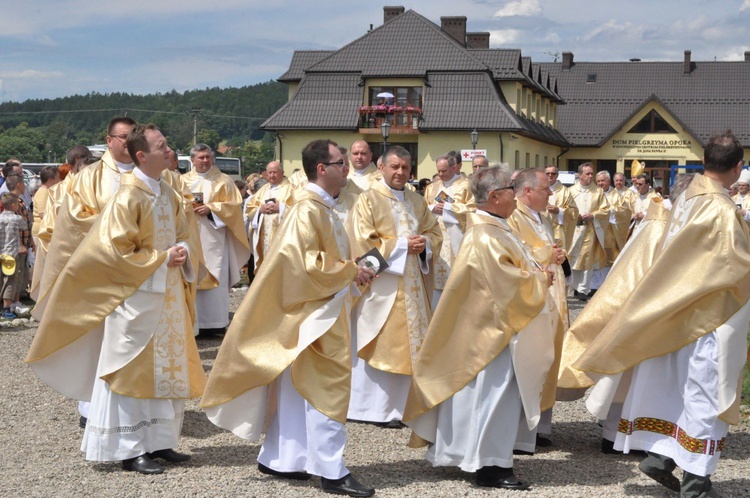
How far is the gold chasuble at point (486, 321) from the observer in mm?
5363

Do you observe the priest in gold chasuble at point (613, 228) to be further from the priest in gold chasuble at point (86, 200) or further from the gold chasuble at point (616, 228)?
the priest in gold chasuble at point (86, 200)

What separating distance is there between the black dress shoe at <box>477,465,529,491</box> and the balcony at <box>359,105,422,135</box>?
3561 cm

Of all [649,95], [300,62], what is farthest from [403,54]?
[649,95]

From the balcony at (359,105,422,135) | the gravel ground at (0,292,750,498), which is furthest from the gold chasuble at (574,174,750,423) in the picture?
the balcony at (359,105,422,135)

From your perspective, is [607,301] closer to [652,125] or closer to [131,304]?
[131,304]

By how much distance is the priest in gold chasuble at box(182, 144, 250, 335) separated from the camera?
1056 centimetres

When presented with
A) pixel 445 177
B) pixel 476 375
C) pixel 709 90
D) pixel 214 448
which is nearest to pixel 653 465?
pixel 476 375

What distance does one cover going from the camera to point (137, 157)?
228 inches

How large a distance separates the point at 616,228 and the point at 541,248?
33.9 feet

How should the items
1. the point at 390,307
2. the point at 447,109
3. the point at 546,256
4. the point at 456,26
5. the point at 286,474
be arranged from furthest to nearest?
the point at 456,26, the point at 447,109, the point at 390,307, the point at 546,256, the point at 286,474

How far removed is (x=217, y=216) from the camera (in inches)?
414

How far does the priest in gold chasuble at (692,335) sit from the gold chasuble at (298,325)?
1.53m

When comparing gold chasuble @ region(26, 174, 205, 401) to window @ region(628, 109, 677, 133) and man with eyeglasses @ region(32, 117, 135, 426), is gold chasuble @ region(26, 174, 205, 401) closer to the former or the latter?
man with eyeglasses @ region(32, 117, 135, 426)

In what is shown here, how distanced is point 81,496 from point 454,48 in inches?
1520
